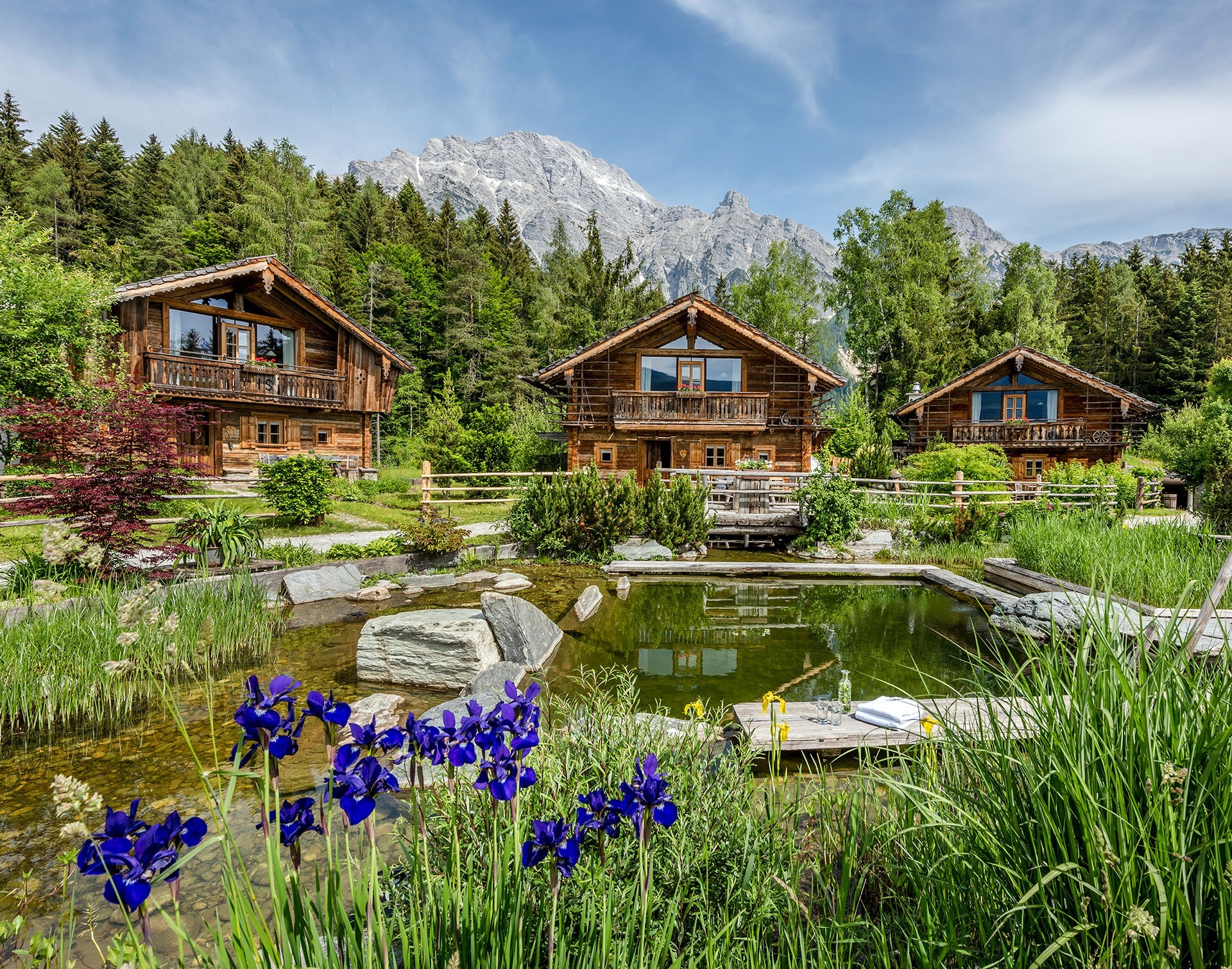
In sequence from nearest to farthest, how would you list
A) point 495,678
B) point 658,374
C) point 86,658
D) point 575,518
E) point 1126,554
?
point 86,658
point 495,678
point 1126,554
point 575,518
point 658,374

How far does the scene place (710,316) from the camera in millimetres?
20891

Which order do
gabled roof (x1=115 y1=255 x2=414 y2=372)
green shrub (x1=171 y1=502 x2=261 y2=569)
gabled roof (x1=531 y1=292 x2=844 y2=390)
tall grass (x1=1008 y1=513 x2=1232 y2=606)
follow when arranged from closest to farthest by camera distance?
tall grass (x1=1008 y1=513 x2=1232 y2=606) < green shrub (x1=171 y1=502 x2=261 y2=569) < gabled roof (x1=115 y1=255 x2=414 y2=372) < gabled roof (x1=531 y1=292 x2=844 y2=390)

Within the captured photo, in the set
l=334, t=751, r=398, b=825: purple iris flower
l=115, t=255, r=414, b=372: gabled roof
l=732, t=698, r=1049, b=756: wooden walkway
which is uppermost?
l=115, t=255, r=414, b=372: gabled roof

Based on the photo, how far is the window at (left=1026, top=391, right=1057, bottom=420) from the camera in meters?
25.3

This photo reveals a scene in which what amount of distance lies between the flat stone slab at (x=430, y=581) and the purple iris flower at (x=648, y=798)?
875 cm

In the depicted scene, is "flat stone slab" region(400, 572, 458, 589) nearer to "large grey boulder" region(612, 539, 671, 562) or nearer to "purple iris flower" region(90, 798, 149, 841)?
"large grey boulder" region(612, 539, 671, 562)

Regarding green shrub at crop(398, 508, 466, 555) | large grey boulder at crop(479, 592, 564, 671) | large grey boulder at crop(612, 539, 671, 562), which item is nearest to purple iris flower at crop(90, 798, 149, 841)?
large grey boulder at crop(479, 592, 564, 671)

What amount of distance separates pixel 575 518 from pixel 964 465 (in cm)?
1189

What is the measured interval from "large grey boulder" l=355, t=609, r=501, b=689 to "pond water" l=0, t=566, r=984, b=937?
16 centimetres

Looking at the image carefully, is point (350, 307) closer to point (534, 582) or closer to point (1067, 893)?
point (534, 582)

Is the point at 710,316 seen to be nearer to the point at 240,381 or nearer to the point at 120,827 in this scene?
the point at 240,381

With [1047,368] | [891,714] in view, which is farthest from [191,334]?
[1047,368]

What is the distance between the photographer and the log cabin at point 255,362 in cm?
1917

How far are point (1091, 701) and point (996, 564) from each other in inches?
376
